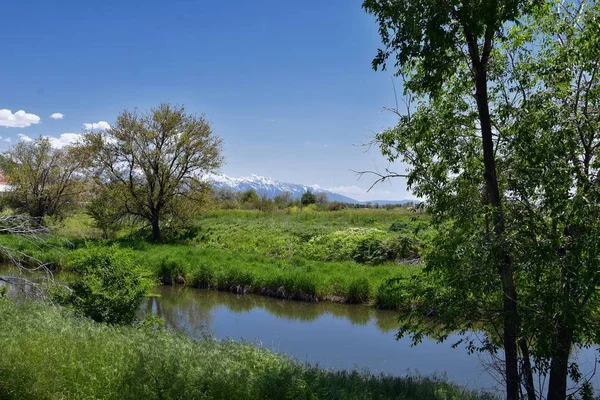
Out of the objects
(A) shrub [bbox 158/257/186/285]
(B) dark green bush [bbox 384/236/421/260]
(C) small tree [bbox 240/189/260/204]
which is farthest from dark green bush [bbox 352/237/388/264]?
(C) small tree [bbox 240/189/260/204]

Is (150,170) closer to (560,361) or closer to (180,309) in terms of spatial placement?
(180,309)

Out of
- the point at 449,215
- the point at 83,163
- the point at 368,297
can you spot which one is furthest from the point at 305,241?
the point at 449,215

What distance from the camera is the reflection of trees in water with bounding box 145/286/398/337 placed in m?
15.6

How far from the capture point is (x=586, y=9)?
20.9 ft

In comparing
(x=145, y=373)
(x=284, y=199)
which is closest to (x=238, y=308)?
(x=145, y=373)

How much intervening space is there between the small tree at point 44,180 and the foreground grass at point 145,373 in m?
28.7

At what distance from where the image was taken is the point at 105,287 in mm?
10719

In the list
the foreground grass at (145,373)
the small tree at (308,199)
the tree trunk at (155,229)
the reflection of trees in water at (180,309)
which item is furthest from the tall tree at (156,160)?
the small tree at (308,199)

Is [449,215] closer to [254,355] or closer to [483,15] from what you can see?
[483,15]

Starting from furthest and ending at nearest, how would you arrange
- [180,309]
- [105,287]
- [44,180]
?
[44,180]
[180,309]
[105,287]

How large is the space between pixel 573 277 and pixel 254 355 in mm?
3953

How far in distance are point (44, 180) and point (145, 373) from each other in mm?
31916

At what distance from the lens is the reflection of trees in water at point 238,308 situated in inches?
616

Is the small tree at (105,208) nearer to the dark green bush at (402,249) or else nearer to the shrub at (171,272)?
the shrub at (171,272)
